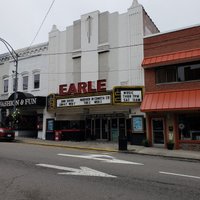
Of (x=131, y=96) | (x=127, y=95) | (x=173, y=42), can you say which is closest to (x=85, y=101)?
(x=127, y=95)

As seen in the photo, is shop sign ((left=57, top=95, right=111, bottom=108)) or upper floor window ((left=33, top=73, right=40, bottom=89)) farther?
upper floor window ((left=33, top=73, right=40, bottom=89))

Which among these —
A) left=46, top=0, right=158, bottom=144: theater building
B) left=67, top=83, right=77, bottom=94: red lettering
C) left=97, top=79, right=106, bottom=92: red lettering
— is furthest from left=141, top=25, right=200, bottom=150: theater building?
left=67, top=83, right=77, bottom=94: red lettering

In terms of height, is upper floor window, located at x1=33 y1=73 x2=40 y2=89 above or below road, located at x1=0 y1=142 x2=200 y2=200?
above

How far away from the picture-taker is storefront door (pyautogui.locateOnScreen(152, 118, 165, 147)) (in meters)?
18.7

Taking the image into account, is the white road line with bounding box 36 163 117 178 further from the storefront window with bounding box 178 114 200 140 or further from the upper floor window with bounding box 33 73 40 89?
the upper floor window with bounding box 33 73 40 89

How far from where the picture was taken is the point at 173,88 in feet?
60.4

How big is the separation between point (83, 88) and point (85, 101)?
3.98ft

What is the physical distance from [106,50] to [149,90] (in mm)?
5567

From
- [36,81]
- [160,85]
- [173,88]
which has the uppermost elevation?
[36,81]

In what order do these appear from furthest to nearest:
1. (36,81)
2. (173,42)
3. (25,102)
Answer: (36,81), (25,102), (173,42)

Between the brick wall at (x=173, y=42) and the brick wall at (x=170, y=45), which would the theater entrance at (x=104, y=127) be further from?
the brick wall at (x=173, y=42)

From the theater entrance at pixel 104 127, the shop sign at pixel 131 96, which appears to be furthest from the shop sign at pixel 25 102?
the shop sign at pixel 131 96

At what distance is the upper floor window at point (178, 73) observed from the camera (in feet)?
58.5

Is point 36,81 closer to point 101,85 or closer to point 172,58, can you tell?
point 101,85
